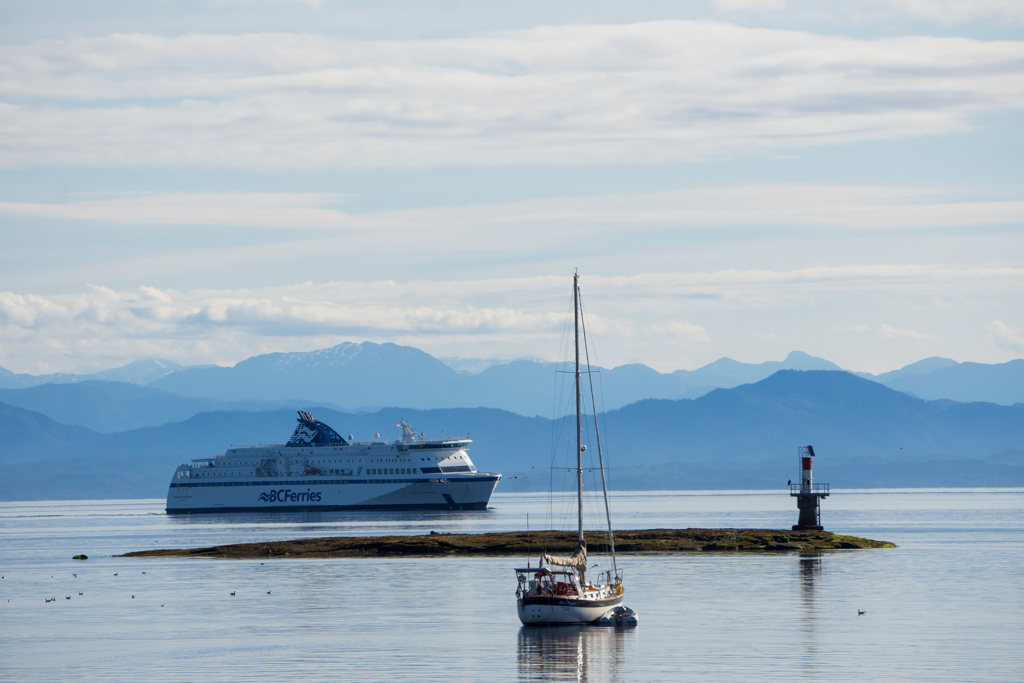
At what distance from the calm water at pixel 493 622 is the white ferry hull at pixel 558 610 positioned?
51 cm

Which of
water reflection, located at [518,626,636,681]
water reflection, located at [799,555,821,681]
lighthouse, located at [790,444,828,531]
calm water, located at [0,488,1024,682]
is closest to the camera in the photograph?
water reflection, located at [518,626,636,681]


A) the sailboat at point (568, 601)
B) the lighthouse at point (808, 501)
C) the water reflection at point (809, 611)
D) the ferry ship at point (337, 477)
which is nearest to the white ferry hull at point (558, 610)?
the sailboat at point (568, 601)

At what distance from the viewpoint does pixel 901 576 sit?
63.4m

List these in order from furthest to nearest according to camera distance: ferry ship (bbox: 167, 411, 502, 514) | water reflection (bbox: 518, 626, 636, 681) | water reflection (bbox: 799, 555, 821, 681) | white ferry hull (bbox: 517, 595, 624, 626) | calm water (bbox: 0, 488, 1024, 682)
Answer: ferry ship (bbox: 167, 411, 502, 514) → white ferry hull (bbox: 517, 595, 624, 626) → calm water (bbox: 0, 488, 1024, 682) → water reflection (bbox: 799, 555, 821, 681) → water reflection (bbox: 518, 626, 636, 681)

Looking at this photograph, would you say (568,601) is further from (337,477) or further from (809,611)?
(337,477)

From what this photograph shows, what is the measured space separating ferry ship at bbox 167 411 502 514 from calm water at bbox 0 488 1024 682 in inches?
2634

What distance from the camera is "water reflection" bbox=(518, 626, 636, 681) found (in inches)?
1439

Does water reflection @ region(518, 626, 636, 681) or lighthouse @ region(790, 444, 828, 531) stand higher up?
lighthouse @ region(790, 444, 828, 531)

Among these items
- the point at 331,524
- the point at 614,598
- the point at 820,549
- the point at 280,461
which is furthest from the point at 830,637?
→ the point at 280,461

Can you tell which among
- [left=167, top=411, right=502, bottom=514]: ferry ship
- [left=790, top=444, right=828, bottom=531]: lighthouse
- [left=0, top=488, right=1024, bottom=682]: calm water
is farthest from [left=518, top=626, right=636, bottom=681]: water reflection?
[left=167, top=411, right=502, bottom=514]: ferry ship

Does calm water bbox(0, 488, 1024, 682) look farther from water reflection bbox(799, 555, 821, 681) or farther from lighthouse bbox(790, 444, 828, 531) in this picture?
lighthouse bbox(790, 444, 828, 531)

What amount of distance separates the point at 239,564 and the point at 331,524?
48.5 metres

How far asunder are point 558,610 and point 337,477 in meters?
109

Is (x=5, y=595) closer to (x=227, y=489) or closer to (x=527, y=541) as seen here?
(x=527, y=541)
